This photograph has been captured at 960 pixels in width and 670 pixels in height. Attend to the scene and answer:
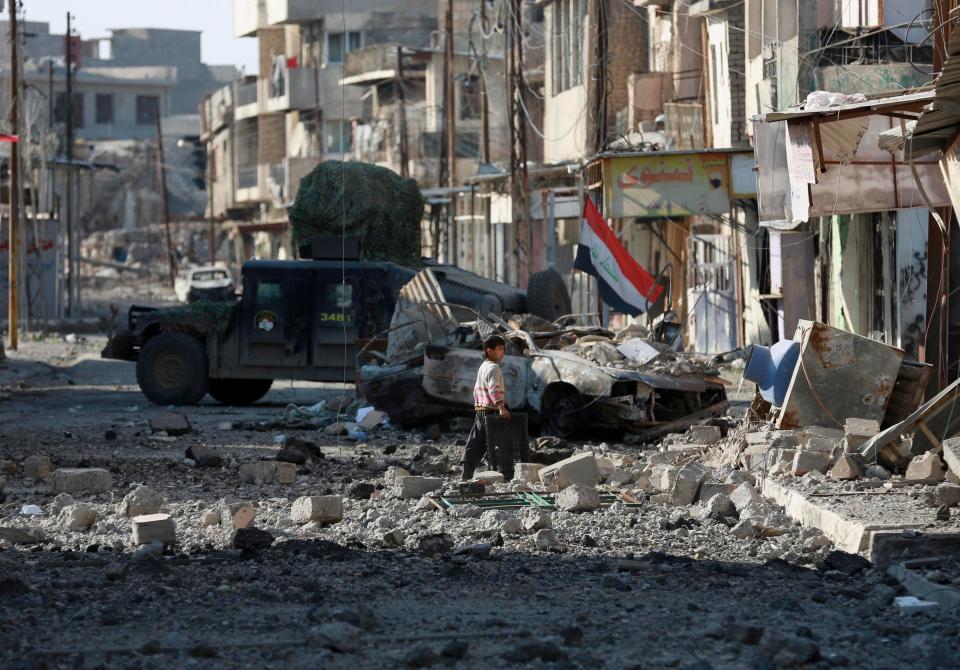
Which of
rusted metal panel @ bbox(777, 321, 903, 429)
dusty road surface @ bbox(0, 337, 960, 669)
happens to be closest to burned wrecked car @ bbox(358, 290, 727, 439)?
rusted metal panel @ bbox(777, 321, 903, 429)

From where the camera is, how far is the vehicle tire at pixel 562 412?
1578 cm

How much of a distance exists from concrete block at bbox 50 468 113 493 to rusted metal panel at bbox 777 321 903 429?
5562mm

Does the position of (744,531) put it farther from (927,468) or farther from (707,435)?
(707,435)

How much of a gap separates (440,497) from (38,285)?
32636 mm

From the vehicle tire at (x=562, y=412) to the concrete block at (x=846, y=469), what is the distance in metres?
4.43

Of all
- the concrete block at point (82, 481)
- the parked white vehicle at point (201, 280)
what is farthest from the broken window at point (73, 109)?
the concrete block at point (82, 481)

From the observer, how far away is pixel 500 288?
2050cm

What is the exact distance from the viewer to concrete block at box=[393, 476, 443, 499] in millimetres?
11727

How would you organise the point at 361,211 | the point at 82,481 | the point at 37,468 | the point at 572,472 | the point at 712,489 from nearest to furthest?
the point at 712,489, the point at 572,472, the point at 82,481, the point at 37,468, the point at 361,211

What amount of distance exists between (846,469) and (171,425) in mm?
7788

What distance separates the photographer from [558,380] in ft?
51.9

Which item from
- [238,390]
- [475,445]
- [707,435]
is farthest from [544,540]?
[238,390]

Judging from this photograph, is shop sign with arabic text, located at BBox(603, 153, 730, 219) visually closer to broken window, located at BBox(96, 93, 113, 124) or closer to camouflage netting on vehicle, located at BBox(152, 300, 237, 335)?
camouflage netting on vehicle, located at BBox(152, 300, 237, 335)

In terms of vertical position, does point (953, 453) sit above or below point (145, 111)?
below
